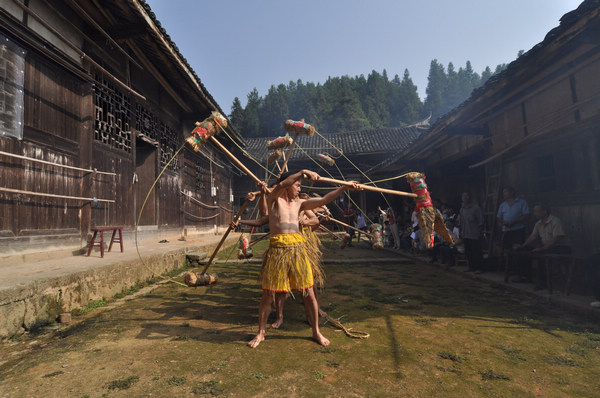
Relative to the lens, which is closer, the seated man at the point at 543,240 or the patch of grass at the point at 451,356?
the patch of grass at the point at 451,356

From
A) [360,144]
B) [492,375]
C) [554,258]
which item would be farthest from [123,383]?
[360,144]

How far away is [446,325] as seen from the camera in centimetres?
344

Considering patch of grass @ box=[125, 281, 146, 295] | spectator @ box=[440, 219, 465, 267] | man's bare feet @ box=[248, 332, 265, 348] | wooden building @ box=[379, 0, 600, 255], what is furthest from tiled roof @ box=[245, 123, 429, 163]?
man's bare feet @ box=[248, 332, 265, 348]

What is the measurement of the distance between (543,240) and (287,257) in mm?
4563

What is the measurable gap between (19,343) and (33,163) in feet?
9.69

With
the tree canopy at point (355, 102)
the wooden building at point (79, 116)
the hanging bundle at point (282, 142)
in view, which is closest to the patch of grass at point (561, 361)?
the hanging bundle at point (282, 142)

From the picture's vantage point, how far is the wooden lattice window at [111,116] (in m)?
6.39

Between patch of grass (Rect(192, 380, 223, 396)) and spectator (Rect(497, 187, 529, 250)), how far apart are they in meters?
5.82

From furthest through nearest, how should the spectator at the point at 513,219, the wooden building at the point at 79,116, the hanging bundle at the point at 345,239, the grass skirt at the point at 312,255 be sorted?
the spectator at the point at 513,219 → the hanging bundle at the point at 345,239 → the wooden building at the point at 79,116 → the grass skirt at the point at 312,255

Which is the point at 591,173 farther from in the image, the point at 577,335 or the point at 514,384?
the point at 514,384

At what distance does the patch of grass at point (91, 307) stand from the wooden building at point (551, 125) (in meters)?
7.14

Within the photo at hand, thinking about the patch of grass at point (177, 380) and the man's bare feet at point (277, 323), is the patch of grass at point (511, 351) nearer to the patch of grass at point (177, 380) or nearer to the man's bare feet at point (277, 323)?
the man's bare feet at point (277, 323)

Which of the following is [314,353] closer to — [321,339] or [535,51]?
[321,339]

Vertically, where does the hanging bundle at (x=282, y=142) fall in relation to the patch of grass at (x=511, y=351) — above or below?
above
